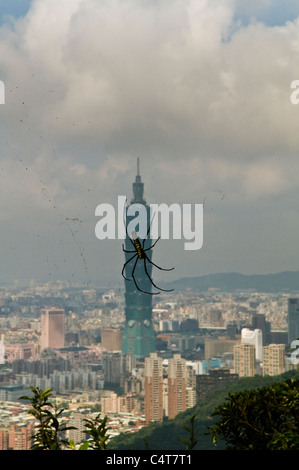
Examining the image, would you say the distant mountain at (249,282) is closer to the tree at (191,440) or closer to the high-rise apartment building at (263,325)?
the high-rise apartment building at (263,325)

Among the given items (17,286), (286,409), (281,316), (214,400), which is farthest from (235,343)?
(286,409)

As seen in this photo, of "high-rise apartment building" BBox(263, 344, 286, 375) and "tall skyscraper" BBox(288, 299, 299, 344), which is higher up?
"tall skyscraper" BBox(288, 299, 299, 344)

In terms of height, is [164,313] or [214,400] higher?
[164,313]

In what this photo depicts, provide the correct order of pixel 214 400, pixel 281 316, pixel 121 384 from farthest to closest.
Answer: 1. pixel 281 316
2. pixel 121 384
3. pixel 214 400

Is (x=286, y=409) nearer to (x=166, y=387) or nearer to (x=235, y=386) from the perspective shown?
(x=235, y=386)

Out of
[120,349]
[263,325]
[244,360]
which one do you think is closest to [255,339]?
[263,325]

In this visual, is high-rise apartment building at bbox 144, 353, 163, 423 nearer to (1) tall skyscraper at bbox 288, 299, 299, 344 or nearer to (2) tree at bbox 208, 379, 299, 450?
(1) tall skyscraper at bbox 288, 299, 299, 344

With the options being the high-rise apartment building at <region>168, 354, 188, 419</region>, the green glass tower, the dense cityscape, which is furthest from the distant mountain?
the green glass tower
